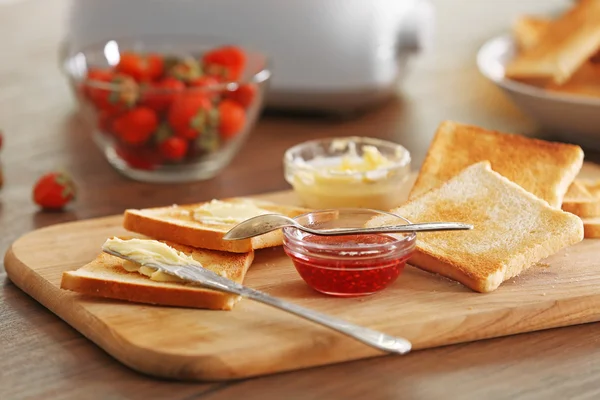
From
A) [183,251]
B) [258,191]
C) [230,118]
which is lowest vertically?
[258,191]

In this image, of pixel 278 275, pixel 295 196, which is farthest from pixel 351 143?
pixel 278 275

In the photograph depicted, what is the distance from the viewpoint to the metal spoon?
6.27ft

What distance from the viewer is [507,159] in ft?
8.02

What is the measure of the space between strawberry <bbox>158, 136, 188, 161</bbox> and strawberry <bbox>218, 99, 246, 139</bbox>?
125 millimetres

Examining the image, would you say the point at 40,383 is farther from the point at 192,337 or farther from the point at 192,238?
the point at 192,238

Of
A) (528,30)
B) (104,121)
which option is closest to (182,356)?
(104,121)

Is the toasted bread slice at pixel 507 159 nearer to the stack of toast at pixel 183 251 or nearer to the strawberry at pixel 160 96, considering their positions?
the stack of toast at pixel 183 251

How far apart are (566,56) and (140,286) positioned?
193 centimetres

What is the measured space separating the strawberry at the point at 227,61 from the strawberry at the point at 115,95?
0.32 meters

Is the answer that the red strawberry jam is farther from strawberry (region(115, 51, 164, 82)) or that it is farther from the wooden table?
strawberry (region(115, 51, 164, 82))

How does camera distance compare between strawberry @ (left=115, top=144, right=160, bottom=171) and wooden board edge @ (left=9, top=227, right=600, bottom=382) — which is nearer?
wooden board edge @ (left=9, top=227, right=600, bottom=382)

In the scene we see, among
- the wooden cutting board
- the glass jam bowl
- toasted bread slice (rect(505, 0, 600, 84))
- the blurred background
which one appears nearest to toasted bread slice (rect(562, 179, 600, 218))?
the wooden cutting board

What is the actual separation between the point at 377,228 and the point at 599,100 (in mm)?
1300

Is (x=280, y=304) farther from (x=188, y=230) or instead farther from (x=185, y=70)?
(x=185, y=70)
